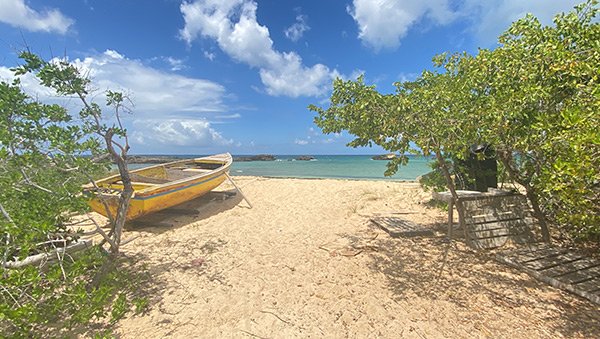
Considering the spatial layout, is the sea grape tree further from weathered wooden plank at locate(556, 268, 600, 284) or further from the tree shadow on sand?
weathered wooden plank at locate(556, 268, 600, 284)

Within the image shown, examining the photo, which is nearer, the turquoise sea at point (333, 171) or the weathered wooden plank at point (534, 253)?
the weathered wooden plank at point (534, 253)

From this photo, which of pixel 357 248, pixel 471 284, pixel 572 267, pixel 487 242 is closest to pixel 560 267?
pixel 572 267

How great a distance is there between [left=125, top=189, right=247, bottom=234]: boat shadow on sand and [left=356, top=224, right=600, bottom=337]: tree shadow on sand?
5479mm

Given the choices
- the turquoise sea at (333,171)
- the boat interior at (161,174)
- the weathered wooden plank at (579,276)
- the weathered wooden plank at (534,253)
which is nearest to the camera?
the weathered wooden plank at (579,276)

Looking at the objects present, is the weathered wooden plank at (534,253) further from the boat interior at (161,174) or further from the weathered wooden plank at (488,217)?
the boat interior at (161,174)

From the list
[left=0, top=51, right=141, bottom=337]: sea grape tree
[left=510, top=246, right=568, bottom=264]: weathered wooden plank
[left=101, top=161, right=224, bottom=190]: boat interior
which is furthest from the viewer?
[left=101, top=161, right=224, bottom=190]: boat interior

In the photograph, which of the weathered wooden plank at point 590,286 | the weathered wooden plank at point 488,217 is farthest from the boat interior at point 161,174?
the weathered wooden plank at point 590,286

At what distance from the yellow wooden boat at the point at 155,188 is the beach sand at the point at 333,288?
70 centimetres

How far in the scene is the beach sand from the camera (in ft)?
10.4

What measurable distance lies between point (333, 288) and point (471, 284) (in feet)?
6.87

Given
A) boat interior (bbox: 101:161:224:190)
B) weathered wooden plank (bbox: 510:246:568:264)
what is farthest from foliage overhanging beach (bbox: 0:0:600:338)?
boat interior (bbox: 101:161:224:190)

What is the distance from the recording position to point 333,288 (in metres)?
4.05

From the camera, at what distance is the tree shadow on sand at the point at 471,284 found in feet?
10.8

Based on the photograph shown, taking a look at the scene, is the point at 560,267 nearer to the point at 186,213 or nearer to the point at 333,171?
the point at 186,213
